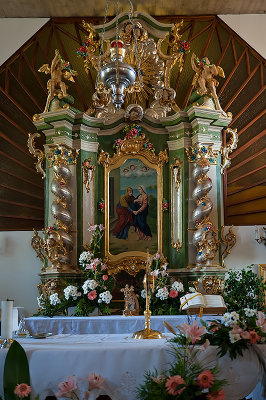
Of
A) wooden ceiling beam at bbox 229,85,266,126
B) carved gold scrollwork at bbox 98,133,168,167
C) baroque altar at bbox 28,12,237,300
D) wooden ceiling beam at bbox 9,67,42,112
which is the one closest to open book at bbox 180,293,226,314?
baroque altar at bbox 28,12,237,300

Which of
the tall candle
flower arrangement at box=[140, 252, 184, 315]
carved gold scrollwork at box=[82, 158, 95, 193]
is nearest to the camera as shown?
the tall candle

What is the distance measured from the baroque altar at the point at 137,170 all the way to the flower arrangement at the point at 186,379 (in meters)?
4.47

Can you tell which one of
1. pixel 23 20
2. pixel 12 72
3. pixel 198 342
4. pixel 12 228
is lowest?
pixel 198 342

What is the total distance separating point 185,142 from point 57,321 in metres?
3.64

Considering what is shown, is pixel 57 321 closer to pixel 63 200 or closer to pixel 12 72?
pixel 63 200

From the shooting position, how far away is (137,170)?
8.84m

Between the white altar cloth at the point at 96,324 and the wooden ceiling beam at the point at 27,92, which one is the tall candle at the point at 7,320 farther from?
the wooden ceiling beam at the point at 27,92

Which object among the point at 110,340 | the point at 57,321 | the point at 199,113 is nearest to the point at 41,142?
the point at 199,113

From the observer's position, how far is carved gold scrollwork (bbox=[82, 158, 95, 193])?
872 centimetres

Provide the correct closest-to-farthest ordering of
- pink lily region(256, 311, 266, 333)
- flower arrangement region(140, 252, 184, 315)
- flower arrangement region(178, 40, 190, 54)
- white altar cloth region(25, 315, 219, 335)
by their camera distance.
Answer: pink lily region(256, 311, 266, 333), white altar cloth region(25, 315, 219, 335), flower arrangement region(140, 252, 184, 315), flower arrangement region(178, 40, 190, 54)

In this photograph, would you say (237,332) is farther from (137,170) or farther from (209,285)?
(137,170)

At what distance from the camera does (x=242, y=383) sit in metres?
3.81

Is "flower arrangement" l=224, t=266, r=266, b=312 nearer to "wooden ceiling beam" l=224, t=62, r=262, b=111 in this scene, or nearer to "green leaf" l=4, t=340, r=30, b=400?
"wooden ceiling beam" l=224, t=62, r=262, b=111

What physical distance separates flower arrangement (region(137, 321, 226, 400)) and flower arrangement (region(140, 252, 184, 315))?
3.84m
